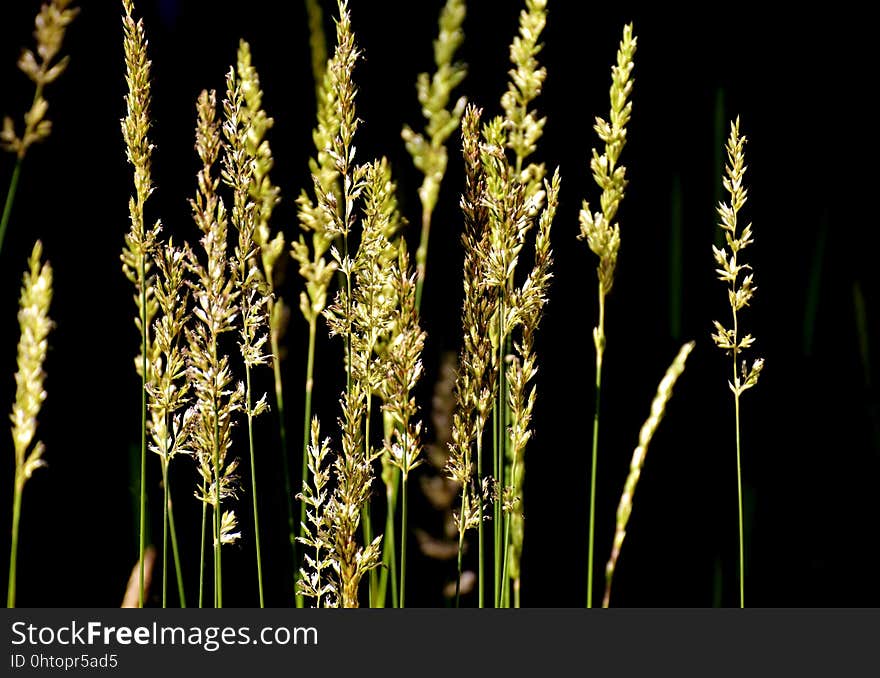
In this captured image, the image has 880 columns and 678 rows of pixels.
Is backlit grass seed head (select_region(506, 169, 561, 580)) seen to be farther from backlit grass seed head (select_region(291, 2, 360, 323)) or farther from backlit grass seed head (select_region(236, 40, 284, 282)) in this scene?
backlit grass seed head (select_region(236, 40, 284, 282))

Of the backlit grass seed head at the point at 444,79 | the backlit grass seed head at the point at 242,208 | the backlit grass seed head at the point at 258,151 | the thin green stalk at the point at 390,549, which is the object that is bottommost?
the thin green stalk at the point at 390,549

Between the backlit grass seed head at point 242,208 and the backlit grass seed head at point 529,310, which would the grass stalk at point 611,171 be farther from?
the backlit grass seed head at point 242,208

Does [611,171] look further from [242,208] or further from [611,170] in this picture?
[242,208]

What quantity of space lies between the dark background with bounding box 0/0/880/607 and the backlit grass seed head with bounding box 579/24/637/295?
692 mm

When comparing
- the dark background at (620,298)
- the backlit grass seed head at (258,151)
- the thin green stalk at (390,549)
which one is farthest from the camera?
the dark background at (620,298)

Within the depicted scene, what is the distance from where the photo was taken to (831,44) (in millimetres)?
1781

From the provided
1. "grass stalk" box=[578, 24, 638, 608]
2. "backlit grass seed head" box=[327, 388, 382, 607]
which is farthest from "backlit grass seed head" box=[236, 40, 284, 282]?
"grass stalk" box=[578, 24, 638, 608]

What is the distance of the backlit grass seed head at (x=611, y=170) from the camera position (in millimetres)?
930

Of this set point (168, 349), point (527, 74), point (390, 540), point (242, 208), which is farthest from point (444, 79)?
point (390, 540)

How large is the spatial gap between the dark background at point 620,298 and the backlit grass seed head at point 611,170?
69cm

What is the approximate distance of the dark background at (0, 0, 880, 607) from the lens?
61.0 inches

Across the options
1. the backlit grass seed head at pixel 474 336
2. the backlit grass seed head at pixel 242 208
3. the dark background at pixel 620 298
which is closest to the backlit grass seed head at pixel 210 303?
the backlit grass seed head at pixel 242 208

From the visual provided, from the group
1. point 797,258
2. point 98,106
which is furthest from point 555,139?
point 98,106

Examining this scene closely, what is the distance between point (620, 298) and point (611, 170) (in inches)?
32.6
